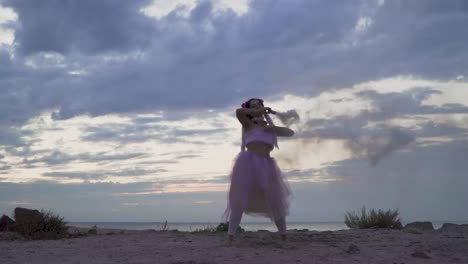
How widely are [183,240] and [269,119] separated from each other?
261 cm

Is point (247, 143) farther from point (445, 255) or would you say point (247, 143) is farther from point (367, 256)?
point (445, 255)

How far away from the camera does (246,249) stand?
823 centimetres

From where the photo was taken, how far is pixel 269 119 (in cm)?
945

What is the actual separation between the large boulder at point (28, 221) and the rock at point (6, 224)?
0.99 feet

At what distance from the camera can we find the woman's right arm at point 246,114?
29.9 feet

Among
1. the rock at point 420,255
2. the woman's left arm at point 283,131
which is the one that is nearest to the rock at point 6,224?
the woman's left arm at point 283,131

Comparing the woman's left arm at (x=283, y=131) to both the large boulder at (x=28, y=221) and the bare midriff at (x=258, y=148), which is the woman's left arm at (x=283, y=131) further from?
the large boulder at (x=28, y=221)

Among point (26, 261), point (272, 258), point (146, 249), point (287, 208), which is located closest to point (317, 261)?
point (272, 258)

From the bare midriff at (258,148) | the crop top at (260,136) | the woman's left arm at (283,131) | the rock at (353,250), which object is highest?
the woman's left arm at (283,131)

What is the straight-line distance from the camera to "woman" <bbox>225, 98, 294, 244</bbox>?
8906mm

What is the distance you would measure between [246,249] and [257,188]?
3.95ft

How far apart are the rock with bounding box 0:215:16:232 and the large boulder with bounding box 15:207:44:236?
30 cm

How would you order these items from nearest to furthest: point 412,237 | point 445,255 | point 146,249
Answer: point 445,255 < point 146,249 < point 412,237

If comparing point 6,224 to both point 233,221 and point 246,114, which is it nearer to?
point 233,221
